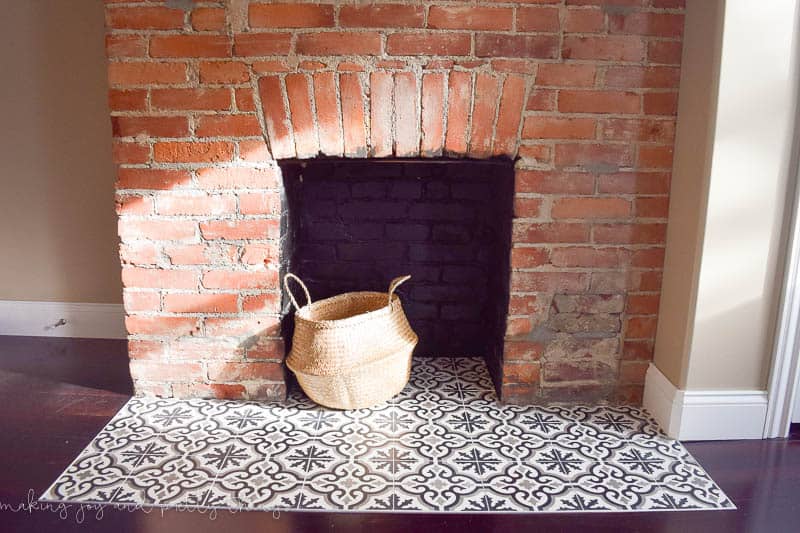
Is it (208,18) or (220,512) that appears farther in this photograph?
(208,18)

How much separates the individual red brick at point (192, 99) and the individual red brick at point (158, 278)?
611mm

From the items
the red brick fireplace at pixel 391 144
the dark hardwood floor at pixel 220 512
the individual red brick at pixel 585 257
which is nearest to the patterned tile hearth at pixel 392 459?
the dark hardwood floor at pixel 220 512

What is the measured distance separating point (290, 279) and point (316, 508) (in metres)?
1.09

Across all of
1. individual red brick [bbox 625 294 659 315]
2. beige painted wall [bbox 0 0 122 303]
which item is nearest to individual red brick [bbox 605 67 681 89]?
individual red brick [bbox 625 294 659 315]

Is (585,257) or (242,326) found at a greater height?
(585,257)

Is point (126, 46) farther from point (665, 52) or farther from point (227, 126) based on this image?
point (665, 52)

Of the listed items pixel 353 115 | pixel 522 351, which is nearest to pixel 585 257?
pixel 522 351

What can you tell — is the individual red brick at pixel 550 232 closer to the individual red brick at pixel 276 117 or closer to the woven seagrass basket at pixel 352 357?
the woven seagrass basket at pixel 352 357

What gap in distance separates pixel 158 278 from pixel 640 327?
1869mm

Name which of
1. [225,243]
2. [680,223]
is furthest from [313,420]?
[680,223]

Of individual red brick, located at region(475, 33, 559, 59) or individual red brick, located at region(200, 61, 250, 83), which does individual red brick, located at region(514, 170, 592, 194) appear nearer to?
individual red brick, located at region(475, 33, 559, 59)

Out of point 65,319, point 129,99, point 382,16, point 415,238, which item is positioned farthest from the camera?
point 65,319

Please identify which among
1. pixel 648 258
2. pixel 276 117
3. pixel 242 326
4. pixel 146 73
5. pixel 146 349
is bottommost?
pixel 146 349

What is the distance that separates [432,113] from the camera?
2152 mm
